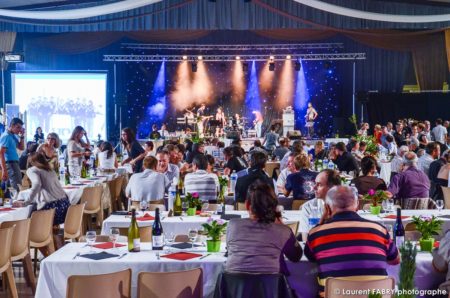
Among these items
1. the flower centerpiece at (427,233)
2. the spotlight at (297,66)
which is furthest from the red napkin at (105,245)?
the spotlight at (297,66)

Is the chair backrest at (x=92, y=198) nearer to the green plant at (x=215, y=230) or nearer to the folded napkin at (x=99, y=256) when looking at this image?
the folded napkin at (x=99, y=256)

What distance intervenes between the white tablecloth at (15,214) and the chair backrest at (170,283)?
10.9ft

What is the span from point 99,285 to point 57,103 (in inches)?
685

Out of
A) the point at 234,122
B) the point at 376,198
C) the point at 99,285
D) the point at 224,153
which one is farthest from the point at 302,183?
the point at 234,122

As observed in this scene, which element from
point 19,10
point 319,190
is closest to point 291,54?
point 19,10

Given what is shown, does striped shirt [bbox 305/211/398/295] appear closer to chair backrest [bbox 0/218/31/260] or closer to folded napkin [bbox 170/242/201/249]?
folded napkin [bbox 170/242/201/249]

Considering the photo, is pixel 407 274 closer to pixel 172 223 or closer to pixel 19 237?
pixel 172 223

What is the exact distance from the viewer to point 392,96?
22562 mm

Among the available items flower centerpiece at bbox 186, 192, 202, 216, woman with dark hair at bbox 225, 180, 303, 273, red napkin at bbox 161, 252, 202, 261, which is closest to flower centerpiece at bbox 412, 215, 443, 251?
woman with dark hair at bbox 225, 180, 303, 273

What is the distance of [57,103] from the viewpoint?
21016 millimetres

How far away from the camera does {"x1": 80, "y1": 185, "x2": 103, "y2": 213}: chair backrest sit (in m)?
9.33

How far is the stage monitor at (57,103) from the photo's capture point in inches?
826

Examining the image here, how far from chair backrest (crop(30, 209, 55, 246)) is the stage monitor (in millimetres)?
14068

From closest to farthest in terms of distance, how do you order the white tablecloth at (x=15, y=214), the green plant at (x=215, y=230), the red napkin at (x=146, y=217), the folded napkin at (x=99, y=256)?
the folded napkin at (x=99, y=256)
the green plant at (x=215, y=230)
the red napkin at (x=146, y=217)
the white tablecloth at (x=15, y=214)
